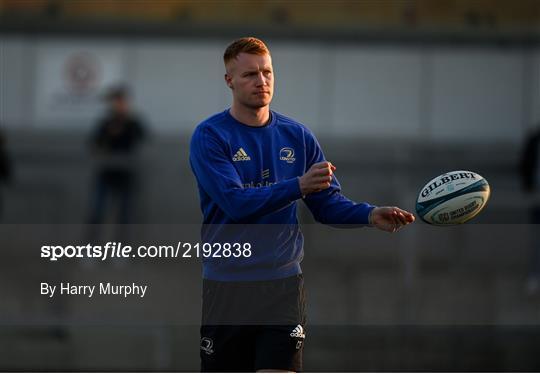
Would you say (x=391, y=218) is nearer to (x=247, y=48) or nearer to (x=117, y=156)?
(x=247, y=48)

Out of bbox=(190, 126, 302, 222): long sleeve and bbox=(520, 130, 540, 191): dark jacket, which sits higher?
bbox=(520, 130, 540, 191): dark jacket

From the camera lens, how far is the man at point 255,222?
5.45 metres

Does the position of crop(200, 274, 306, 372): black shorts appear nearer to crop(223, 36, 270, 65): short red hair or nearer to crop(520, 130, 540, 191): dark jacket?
crop(223, 36, 270, 65): short red hair

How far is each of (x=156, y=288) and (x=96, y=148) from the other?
147 inches

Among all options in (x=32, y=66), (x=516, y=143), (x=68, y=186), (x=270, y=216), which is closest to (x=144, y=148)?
(x=68, y=186)

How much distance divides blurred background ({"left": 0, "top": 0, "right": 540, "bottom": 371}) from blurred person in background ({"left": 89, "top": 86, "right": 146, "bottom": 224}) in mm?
26

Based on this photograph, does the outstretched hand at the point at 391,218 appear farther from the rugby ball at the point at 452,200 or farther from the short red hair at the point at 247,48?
the short red hair at the point at 247,48

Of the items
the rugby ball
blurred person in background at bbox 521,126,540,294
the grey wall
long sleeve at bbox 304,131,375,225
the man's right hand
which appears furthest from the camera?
the grey wall

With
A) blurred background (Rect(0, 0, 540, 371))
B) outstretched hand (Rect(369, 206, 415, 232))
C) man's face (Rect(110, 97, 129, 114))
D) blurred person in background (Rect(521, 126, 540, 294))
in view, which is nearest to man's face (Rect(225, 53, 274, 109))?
outstretched hand (Rect(369, 206, 415, 232))

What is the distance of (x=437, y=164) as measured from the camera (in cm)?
1512

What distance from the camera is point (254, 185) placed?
18.1ft

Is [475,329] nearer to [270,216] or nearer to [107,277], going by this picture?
[107,277]

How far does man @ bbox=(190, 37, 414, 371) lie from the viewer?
545 cm

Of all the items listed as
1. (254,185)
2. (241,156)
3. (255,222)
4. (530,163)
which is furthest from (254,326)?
(530,163)
